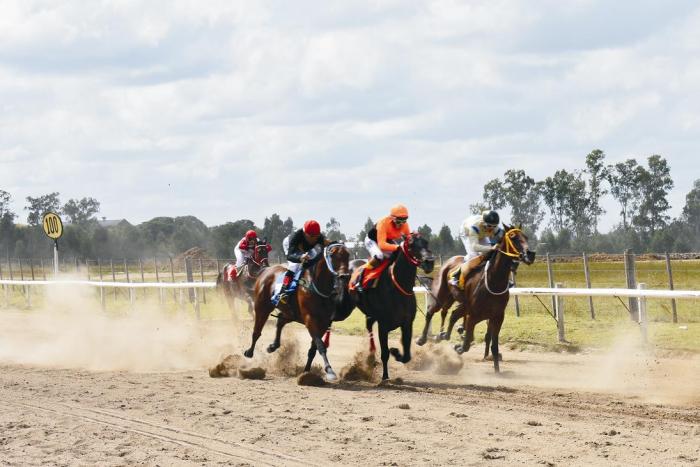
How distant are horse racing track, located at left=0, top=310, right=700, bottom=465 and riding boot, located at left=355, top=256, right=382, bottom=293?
1098mm

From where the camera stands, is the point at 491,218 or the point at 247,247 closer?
the point at 491,218

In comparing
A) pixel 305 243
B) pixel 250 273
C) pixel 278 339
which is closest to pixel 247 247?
pixel 250 273

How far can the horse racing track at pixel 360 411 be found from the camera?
8.05 m

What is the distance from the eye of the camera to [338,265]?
12430 mm

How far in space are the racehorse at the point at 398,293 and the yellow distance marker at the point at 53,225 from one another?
13637mm

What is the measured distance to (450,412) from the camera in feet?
31.7

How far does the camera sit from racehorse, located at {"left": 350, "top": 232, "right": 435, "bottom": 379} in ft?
39.2

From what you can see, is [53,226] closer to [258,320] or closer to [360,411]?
[258,320]

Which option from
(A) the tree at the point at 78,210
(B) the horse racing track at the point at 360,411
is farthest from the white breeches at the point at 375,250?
(A) the tree at the point at 78,210

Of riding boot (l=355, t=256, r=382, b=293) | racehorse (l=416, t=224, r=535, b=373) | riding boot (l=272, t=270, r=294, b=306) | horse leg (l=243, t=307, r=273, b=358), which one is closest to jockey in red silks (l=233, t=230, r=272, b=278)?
horse leg (l=243, t=307, r=273, b=358)

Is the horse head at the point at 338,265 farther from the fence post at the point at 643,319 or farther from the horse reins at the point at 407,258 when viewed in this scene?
the fence post at the point at 643,319

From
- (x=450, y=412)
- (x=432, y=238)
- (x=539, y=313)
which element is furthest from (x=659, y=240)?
(x=450, y=412)

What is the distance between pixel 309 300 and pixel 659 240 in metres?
44.6

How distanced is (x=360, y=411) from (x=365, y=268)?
2936 mm
